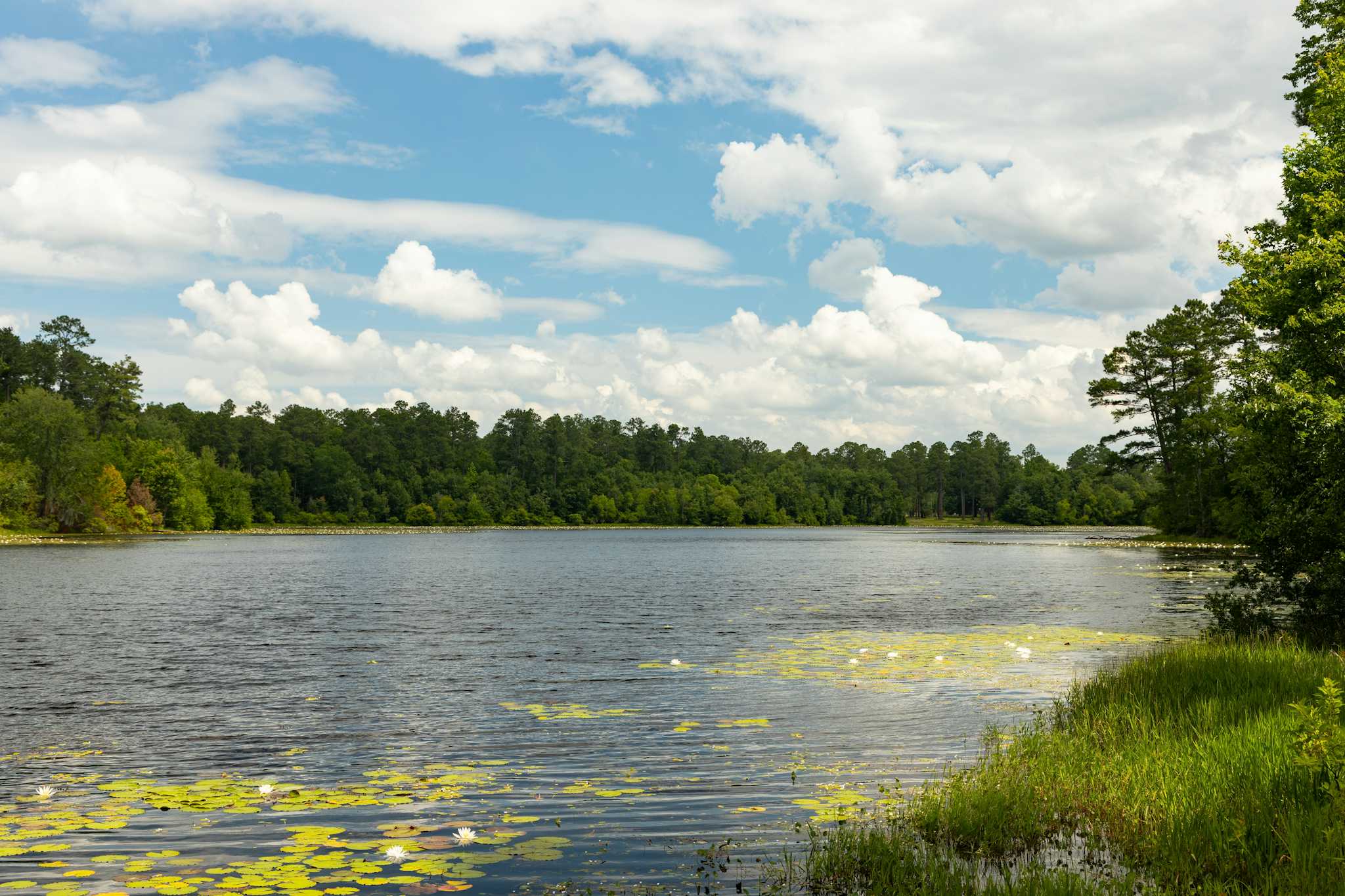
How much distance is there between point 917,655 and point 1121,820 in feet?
55.7

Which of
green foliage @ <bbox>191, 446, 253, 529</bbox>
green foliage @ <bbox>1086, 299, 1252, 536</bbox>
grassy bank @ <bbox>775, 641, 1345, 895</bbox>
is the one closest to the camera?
grassy bank @ <bbox>775, 641, 1345, 895</bbox>

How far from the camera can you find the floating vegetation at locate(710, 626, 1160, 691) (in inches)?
958

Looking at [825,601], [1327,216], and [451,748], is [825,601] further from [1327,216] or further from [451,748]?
[451,748]

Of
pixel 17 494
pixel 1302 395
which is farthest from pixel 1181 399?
pixel 17 494

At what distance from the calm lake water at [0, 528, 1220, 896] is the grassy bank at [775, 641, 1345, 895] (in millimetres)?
1364

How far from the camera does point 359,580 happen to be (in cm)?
6406

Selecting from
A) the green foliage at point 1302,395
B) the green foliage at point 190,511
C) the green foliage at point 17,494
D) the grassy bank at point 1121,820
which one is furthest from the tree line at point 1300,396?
the green foliage at point 190,511

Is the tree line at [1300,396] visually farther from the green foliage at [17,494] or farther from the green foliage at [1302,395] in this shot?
the green foliage at [17,494]

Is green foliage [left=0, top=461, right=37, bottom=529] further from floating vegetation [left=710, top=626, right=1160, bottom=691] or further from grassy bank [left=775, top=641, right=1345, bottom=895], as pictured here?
grassy bank [left=775, top=641, right=1345, bottom=895]

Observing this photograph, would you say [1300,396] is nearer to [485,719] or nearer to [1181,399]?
[485,719]

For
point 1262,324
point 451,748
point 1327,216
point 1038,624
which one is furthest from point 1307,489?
point 451,748

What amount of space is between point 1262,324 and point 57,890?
95.2 feet

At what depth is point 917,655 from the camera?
92.0ft

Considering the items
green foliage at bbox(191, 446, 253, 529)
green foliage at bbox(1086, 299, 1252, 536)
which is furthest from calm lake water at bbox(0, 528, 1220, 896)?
green foliage at bbox(191, 446, 253, 529)
